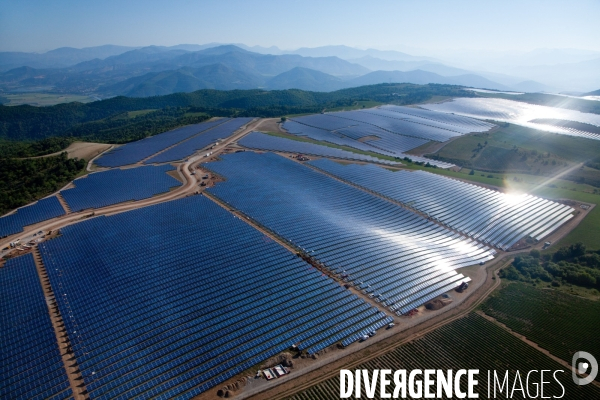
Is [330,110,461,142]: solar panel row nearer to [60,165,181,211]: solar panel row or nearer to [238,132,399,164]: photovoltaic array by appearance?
[238,132,399,164]: photovoltaic array

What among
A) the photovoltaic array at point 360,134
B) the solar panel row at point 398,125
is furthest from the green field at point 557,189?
the solar panel row at point 398,125

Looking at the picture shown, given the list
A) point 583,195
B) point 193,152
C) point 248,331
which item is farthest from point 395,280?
point 193,152

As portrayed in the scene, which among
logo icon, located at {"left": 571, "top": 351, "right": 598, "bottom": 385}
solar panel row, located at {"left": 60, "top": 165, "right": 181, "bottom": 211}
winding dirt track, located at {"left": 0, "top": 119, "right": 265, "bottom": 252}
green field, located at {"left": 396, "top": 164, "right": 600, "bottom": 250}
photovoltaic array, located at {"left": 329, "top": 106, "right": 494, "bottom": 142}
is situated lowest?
logo icon, located at {"left": 571, "top": 351, "right": 598, "bottom": 385}

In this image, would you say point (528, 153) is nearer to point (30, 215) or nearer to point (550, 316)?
point (550, 316)

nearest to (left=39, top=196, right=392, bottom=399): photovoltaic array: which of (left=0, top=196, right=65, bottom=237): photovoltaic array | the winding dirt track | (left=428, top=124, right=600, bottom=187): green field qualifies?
the winding dirt track

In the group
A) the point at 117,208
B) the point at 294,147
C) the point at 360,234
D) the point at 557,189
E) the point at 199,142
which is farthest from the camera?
the point at 199,142

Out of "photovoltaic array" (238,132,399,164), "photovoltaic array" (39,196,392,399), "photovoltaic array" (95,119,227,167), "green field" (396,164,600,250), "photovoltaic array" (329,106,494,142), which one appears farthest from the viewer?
"photovoltaic array" (329,106,494,142)

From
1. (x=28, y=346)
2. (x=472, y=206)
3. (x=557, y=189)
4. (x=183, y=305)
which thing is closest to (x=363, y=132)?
(x=557, y=189)

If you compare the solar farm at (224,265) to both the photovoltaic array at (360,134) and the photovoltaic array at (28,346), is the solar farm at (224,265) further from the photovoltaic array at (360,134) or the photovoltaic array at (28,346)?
the photovoltaic array at (360,134)
